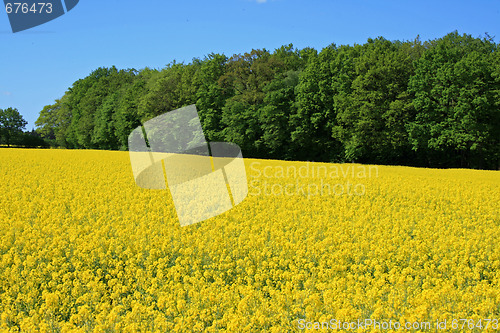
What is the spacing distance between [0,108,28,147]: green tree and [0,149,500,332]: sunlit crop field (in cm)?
7768

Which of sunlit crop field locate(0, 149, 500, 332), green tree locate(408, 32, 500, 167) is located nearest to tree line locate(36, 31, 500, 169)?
green tree locate(408, 32, 500, 167)

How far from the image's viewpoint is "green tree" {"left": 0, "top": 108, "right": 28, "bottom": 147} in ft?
273

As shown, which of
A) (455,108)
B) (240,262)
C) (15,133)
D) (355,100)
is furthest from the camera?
(15,133)

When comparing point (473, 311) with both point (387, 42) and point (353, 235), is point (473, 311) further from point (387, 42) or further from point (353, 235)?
point (387, 42)

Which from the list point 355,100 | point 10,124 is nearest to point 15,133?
point 10,124

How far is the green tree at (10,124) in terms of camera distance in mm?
83125

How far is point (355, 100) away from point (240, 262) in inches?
1532

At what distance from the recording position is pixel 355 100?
44.2 metres

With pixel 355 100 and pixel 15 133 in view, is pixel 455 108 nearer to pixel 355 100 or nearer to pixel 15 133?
pixel 355 100

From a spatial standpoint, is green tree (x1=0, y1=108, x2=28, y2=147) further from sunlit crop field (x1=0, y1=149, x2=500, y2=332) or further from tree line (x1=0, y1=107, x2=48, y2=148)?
sunlit crop field (x1=0, y1=149, x2=500, y2=332)

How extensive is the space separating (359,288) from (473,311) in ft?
5.51

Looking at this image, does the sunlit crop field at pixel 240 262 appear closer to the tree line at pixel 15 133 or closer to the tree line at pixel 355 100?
A: the tree line at pixel 355 100

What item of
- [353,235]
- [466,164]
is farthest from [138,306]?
[466,164]

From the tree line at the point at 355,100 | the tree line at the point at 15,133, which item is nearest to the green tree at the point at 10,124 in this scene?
the tree line at the point at 15,133
